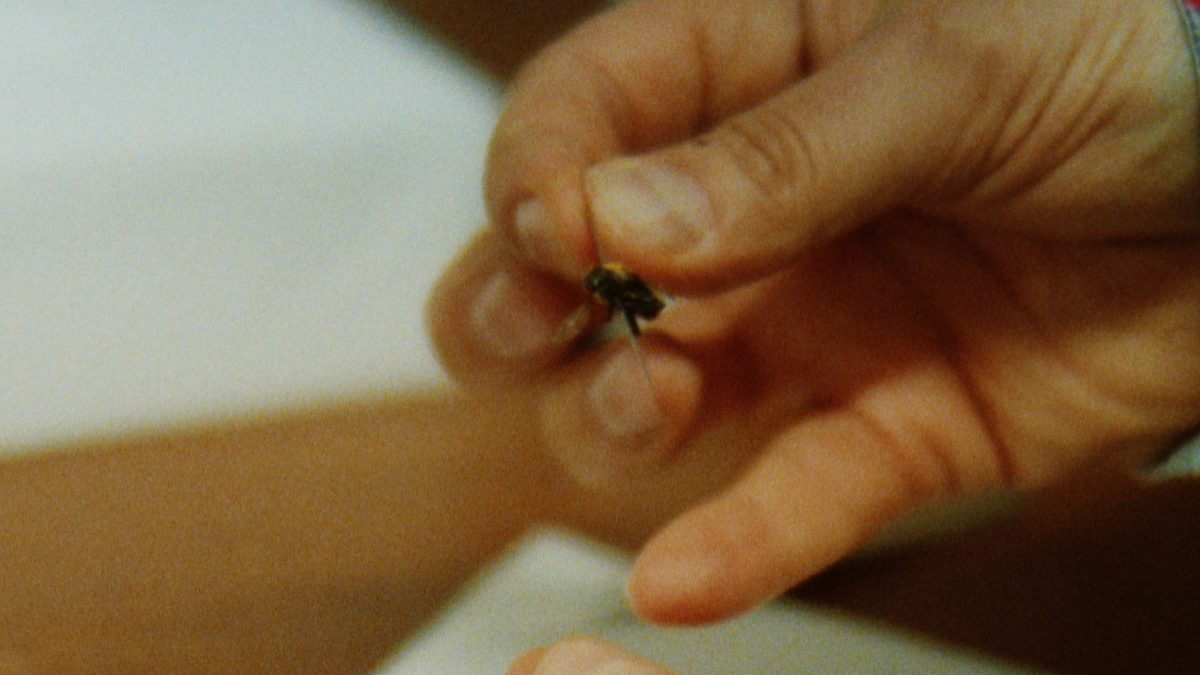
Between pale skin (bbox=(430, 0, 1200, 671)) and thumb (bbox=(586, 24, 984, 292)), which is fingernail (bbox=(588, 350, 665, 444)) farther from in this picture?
thumb (bbox=(586, 24, 984, 292))

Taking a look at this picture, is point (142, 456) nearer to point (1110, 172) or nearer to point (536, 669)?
point (536, 669)

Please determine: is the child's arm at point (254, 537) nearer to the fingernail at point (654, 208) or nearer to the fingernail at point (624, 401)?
the fingernail at point (624, 401)

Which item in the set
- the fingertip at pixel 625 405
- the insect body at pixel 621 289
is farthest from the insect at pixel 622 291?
the fingertip at pixel 625 405

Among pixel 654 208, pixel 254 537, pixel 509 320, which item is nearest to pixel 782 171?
pixel 654 208

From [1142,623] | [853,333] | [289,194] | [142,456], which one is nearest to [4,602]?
[142,456]

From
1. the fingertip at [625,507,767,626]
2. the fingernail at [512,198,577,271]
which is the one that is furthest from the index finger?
the fingertip at [625,507,767,626]
